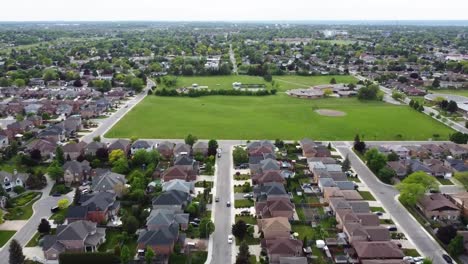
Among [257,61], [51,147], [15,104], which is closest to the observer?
[51,147]

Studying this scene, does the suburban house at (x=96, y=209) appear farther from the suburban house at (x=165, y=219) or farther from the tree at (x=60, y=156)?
the tree at (x=60, y=156)

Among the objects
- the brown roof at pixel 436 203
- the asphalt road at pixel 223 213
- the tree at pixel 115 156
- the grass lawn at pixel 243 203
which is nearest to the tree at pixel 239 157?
the asphalt road at pixel 223 213

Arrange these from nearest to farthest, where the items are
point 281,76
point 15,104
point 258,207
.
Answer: point 258,207 < point 15,104 < point 281,76

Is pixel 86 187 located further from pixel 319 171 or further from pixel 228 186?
pixel 319 171

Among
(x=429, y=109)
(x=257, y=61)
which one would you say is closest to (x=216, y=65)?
(x=257, y=61)

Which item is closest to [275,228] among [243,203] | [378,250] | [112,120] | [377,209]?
[243,203]

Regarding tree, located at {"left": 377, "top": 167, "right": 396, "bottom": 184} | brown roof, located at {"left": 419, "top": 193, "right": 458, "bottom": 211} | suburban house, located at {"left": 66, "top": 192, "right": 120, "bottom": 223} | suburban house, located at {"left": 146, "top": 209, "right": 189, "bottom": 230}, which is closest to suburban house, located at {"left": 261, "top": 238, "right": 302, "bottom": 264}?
suburban house, located at {"left": 146, "top": 209, "right": 189, "bottom": 230}

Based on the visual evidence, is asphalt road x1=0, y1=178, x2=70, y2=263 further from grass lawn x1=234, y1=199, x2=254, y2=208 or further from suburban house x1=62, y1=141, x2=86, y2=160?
grass lawn x1=234, y1=199, x2=254, y2=208
